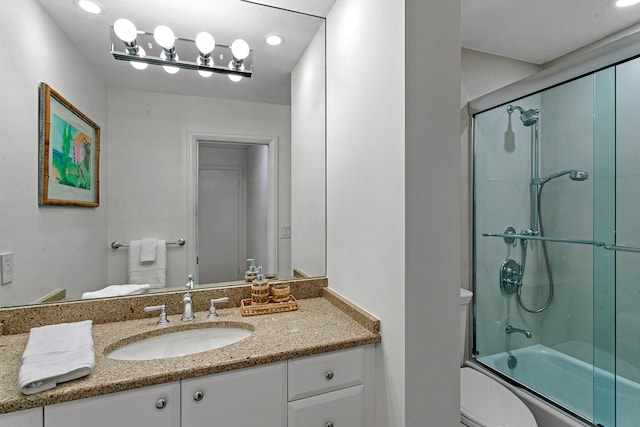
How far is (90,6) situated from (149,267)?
1138 millimetres

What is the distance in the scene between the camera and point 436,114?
3.71ft

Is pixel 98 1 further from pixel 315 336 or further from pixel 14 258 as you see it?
pixel 315 336

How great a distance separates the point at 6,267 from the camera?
1195 mm

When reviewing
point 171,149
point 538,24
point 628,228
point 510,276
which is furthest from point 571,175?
point 171,149

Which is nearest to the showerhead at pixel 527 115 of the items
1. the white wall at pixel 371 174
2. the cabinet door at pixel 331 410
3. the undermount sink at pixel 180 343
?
the white wall at pixel 371 174

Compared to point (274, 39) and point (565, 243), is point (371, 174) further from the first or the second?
point (565, 243)

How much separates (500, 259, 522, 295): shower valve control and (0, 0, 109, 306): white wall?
95.0 inches

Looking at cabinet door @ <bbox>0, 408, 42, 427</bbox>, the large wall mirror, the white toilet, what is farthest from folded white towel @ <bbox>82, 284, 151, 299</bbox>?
the white toilet

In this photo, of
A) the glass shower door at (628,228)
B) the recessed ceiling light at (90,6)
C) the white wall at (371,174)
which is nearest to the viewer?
the white wall at (371,174)

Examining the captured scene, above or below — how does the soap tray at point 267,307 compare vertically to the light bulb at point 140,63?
below

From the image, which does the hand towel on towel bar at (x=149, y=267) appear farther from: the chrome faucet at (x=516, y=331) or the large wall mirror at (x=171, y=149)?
the chrome faucet at (x=516, y=331)

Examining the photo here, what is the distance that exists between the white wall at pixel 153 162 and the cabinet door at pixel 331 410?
80 cm

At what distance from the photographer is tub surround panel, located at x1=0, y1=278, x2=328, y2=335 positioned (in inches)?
48.4

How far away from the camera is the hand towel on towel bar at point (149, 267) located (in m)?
1.47
